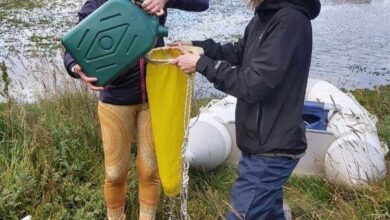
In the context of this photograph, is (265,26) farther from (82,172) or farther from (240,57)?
(82,172)

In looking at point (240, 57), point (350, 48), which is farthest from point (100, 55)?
point (350, 48)

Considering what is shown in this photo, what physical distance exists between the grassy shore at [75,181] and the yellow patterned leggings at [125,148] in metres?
0.38

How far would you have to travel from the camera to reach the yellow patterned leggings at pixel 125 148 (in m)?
2.97

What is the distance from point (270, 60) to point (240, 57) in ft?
1.59

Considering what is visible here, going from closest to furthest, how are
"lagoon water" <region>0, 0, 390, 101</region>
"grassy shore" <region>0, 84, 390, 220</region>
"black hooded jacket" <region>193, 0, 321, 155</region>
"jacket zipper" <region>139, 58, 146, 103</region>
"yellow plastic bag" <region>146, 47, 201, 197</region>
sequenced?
"black hooded jacket" <region>193, 0, 321, 155</region> < "yellow plastic bag" <region>146, 47, 201, 197</region> < "jacket zipper" <region>139, 58, 146, 103</region> < "grassy shore" <region>0, 84, 390, 220</region> < "lagoon water" <region>0, 0, 390, 101</region>

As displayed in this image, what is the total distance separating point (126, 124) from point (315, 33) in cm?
1189

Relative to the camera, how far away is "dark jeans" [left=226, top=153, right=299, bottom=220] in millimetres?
2566

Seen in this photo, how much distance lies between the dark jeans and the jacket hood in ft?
2.31

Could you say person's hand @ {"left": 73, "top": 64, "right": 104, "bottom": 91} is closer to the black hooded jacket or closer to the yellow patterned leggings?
the yellow patterned leggings

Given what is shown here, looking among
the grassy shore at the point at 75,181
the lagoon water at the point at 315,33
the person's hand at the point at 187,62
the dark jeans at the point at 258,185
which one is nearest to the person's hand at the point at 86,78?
the person's hand at the point at 187,62

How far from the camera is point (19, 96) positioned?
539 cm

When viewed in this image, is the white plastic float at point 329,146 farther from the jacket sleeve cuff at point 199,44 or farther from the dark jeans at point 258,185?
the dark jeans at point 258,185

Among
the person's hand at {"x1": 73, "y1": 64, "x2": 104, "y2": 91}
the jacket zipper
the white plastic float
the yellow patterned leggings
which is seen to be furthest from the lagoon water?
the person's hand at {"x1": 73, "y1": 64, "x2": 104, "y2": 91}

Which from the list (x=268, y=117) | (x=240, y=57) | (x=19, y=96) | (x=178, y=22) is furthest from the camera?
(x=178, y=22)
